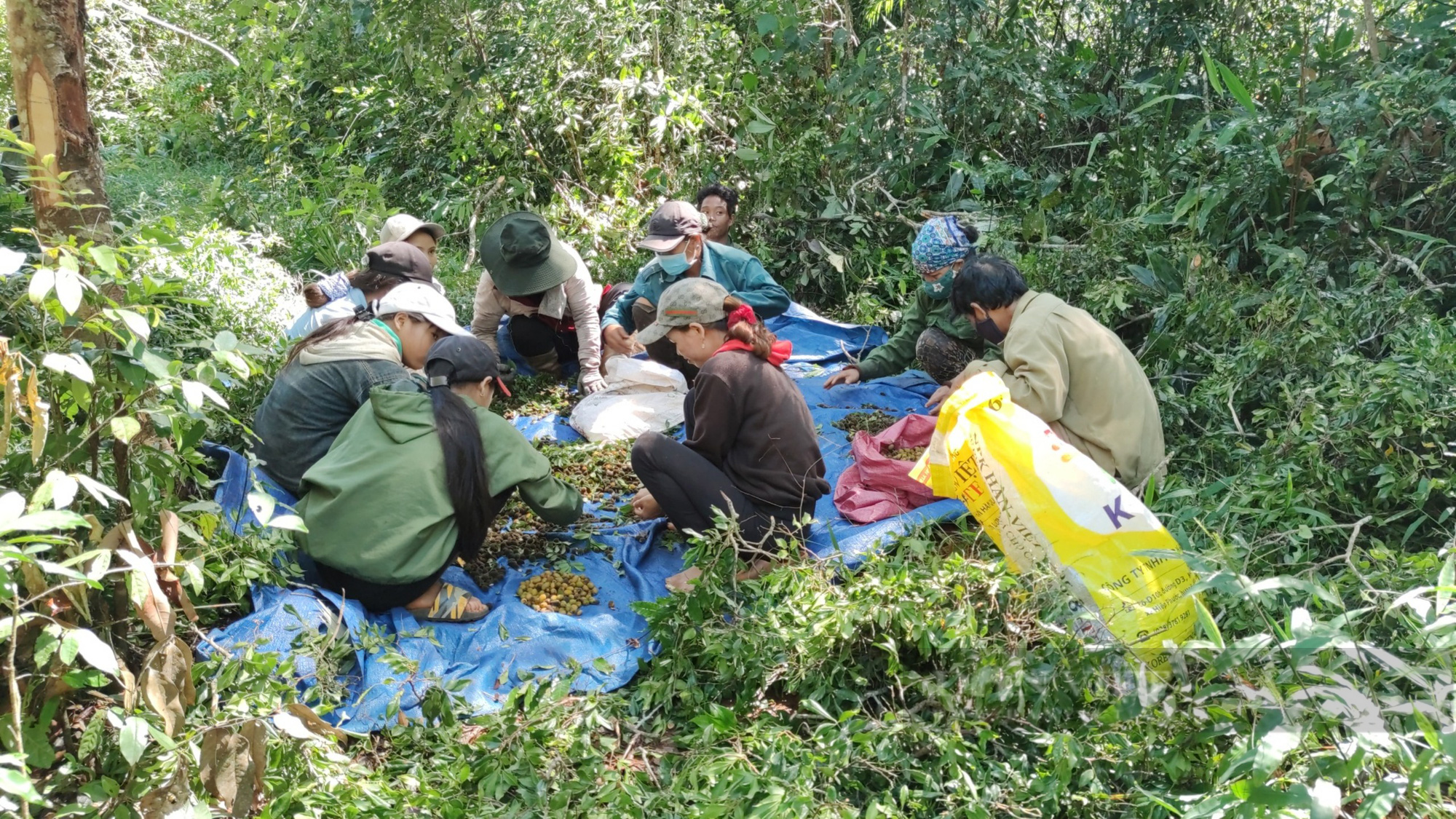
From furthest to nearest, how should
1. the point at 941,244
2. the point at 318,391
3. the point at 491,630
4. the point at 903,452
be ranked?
the point at 941,244, the point at 903,452, the point at 318,391, the point at 491,630

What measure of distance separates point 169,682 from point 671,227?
3.48 meters

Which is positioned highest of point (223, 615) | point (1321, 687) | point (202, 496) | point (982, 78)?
point (982, 78)

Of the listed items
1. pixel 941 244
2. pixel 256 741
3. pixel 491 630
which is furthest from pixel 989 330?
pixel 256 741

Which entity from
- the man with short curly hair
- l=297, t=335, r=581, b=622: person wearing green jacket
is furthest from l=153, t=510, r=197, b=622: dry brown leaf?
the man with short curly hair

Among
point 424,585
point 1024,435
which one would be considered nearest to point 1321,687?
point 1024,435

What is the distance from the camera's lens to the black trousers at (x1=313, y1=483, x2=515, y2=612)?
340cm

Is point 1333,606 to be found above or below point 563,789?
above

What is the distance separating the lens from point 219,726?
224 centimetres

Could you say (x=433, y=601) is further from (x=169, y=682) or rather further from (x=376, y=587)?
(x=169, y=682)

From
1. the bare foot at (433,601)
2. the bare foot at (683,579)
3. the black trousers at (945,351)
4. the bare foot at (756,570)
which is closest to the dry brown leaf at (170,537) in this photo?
the bare foot at (433,601)

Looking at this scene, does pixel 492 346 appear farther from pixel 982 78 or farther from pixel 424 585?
pixel 982 78

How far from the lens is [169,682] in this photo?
2246 millimetres

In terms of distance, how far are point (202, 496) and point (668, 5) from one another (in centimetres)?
521

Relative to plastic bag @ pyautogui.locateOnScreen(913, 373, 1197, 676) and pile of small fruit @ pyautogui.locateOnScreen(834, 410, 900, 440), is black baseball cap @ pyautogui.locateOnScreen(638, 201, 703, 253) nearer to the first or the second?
pile of small fruit @ pyautogui.locateOnScreen(834, 410, 900, 440)
